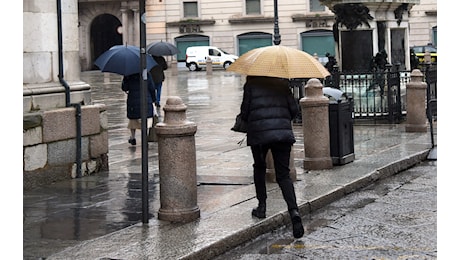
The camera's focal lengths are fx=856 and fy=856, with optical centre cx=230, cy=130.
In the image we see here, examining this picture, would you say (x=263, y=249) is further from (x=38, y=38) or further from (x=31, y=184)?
(x=38, y=38)

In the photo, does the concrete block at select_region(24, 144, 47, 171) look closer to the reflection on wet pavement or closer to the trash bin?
the reflection on wet pavement

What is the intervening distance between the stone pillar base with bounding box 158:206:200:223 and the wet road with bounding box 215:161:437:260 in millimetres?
725

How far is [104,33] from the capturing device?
62.6 meters

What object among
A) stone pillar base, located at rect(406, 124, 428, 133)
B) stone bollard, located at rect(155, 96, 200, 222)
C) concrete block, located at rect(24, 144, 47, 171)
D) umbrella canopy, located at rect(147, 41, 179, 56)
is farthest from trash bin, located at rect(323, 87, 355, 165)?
umbrella canopy, located at rect(147, 41, 179, 56)

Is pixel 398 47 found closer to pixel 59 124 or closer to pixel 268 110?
pixel 59 124

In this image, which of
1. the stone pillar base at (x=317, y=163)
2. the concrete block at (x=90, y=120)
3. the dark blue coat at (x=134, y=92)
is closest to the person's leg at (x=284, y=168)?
the stone pillar base at (x=317, y=163)

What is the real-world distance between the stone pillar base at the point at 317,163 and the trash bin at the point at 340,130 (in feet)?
0.92

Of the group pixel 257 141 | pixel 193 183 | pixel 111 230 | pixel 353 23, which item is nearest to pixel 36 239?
pixel 111 230

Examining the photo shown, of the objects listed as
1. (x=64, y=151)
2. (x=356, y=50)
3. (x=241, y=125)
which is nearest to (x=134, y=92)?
(x=64, y=151)

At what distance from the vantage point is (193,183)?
332 inches

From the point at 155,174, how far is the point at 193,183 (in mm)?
3129

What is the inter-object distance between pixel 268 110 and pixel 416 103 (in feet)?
26.8

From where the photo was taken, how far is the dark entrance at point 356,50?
64.4ft

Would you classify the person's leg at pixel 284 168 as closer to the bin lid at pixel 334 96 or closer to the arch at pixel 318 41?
the bin lid at pixel 334 96
